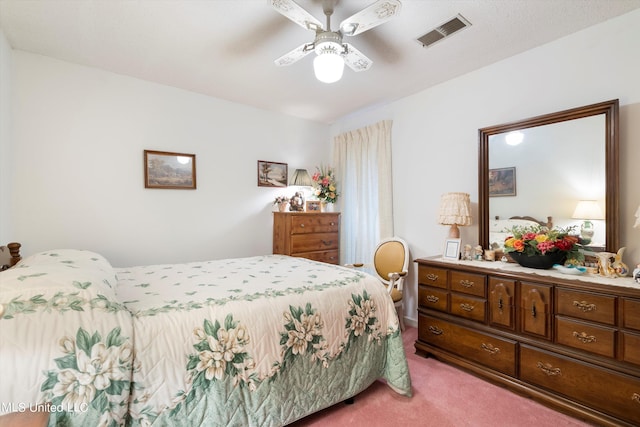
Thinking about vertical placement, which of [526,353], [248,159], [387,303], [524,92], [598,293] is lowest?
[526,353]

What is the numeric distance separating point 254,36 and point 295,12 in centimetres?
72

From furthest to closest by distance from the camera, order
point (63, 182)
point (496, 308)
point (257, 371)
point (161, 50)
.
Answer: point (63, 182) → point (161, 50) → point (496, 308) → point (257, 371)

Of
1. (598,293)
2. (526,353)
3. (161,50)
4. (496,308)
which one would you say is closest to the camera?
(598,293)

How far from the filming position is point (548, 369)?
6.27ft

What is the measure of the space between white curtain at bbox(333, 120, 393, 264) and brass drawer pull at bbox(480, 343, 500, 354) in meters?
1.59

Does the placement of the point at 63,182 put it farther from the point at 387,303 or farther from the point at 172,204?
the point at 387,303

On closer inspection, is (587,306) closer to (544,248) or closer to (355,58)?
(544,248)

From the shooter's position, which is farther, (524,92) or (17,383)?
(524,92)

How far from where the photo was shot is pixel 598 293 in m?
1.73

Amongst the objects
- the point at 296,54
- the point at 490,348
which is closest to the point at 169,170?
the point at 296,54

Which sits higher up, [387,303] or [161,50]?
[161,50]

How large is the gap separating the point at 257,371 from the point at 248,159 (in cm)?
276

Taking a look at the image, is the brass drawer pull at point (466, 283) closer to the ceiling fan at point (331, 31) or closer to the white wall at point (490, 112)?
the white wall at point (490, 112)

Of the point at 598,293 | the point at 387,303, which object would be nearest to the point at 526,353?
the point at 598,293
